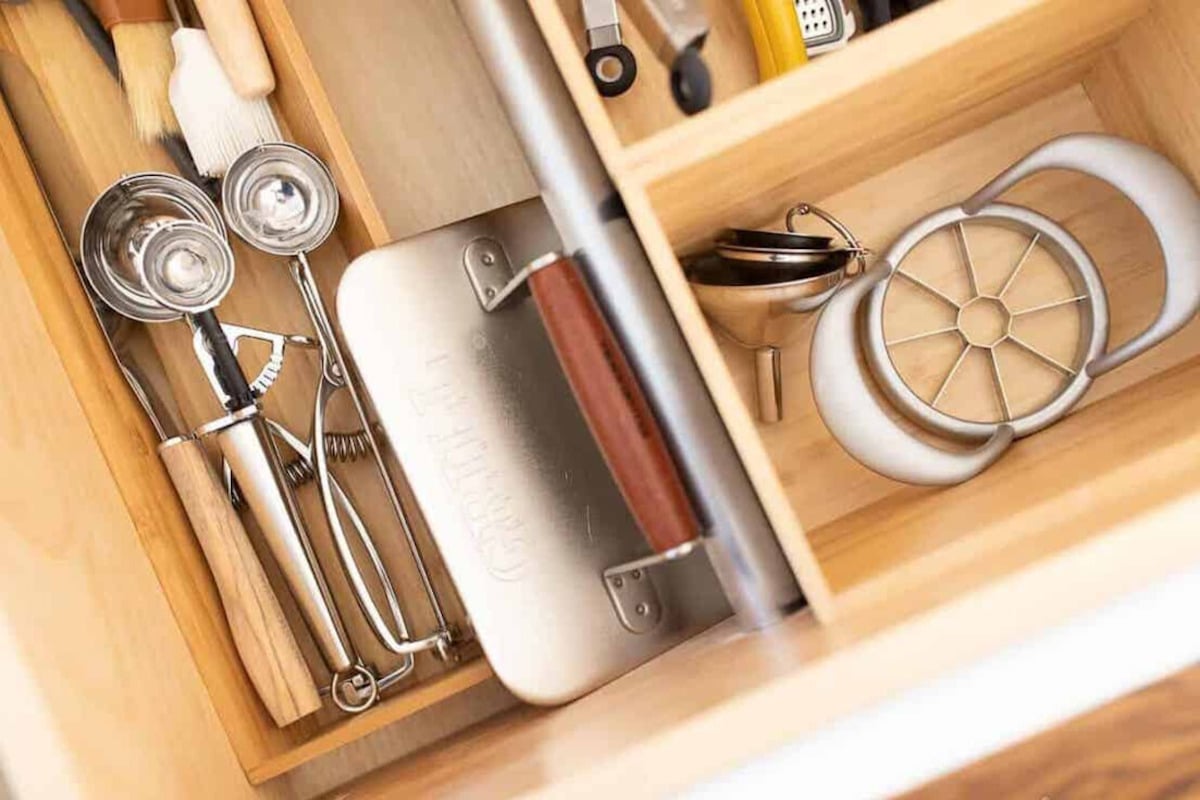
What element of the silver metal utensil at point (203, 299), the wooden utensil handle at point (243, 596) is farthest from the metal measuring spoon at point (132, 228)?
the wooden utensil handle at point (243, 596)

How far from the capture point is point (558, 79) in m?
Result: 0.71

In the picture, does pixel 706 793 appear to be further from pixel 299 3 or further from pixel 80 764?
pixel 299 3

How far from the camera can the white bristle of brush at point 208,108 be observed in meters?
0.82

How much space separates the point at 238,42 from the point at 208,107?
2.0 inches

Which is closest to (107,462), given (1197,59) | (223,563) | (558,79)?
(223,563)

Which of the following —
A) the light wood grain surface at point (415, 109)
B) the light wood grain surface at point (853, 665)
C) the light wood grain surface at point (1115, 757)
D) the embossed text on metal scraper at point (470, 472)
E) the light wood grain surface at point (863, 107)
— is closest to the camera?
the light wood grain surface at point (853, 665)

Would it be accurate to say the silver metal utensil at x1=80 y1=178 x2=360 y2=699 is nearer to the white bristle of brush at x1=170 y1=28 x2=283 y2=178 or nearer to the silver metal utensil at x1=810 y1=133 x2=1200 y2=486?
the white bristle of brush at x1=170 y1=28 x2=283 y2=178

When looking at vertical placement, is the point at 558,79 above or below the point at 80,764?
above

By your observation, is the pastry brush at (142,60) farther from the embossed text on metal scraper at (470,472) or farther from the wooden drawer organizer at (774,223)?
the embossed text on metal scraper at (470,472)

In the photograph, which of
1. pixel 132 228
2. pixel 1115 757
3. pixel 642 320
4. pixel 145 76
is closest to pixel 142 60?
pixel 145 76

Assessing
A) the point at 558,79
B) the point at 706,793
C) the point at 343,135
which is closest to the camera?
the point at 706,793

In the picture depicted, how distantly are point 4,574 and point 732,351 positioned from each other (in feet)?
1.60

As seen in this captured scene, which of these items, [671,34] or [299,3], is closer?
[671,34]

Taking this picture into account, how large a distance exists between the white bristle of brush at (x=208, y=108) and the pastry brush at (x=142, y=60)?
Answer: 0.5 inches
